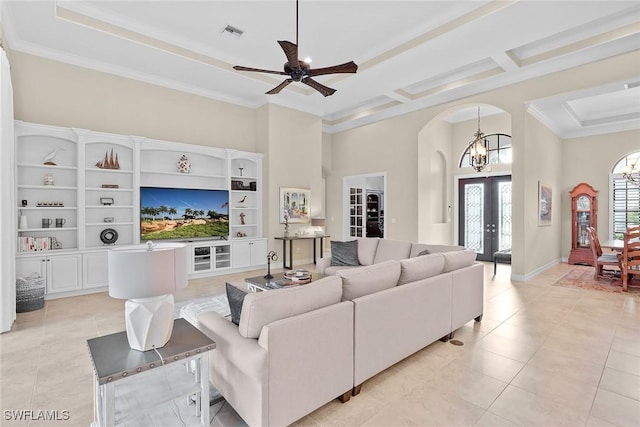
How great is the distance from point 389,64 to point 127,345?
5.28 metres

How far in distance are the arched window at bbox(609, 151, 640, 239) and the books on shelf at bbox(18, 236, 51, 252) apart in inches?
450

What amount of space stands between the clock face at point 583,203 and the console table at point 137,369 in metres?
9.25

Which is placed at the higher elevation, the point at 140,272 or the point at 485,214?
the point at 485,214

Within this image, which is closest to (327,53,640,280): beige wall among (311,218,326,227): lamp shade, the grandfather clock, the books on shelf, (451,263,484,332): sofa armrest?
the grandfather clock

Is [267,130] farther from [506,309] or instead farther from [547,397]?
[547,397]

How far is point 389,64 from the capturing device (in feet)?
17.3

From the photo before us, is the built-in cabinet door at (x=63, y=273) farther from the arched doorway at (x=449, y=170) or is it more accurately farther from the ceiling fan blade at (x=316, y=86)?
the arched doorway at (x=449, y=170)

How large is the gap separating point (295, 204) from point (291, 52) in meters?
4.37

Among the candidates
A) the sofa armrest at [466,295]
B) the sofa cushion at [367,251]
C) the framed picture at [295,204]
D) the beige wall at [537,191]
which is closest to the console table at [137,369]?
the sofa armrest at [466,295]

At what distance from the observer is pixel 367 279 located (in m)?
2.47

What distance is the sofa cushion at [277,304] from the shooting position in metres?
1.84

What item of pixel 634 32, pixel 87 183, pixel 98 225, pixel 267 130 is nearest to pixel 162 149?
pixel 87 183

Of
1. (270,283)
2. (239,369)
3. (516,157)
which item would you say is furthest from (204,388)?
(516,157)

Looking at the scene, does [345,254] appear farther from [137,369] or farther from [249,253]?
[137,369]
